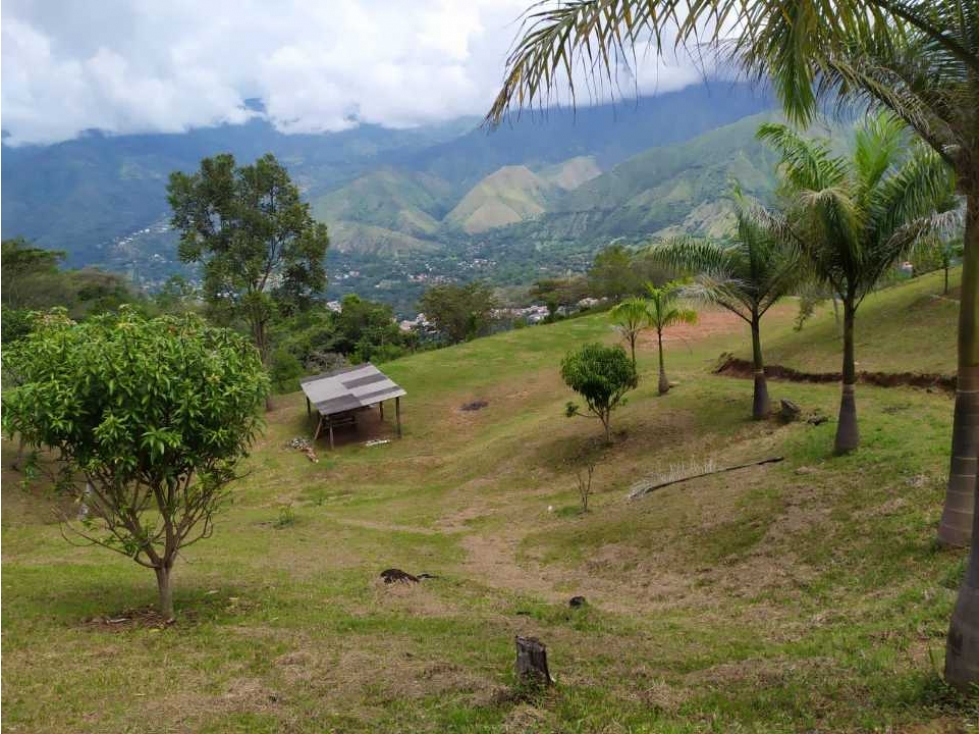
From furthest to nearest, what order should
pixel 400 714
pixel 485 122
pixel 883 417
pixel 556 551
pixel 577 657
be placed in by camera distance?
pixel 883 417, pixel 556 551, pixel 577 657, pixel 400 714, pixel 485 122

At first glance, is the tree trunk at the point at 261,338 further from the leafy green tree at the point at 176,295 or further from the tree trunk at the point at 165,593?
the tree trunk at the point at 165,593

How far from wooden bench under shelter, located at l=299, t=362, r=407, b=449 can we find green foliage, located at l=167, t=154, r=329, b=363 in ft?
14.5

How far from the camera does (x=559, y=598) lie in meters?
11.1

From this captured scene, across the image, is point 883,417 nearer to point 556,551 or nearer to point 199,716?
point 556,551

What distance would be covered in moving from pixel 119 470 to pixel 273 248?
28090 millimetres

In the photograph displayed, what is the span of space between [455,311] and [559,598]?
47.9 m

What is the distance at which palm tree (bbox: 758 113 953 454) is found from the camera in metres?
11.0

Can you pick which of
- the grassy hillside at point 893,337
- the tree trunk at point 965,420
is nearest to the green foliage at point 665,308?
the grassy hillside at point 893,337

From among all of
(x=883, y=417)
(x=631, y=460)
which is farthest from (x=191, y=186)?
(x=883, y=417)

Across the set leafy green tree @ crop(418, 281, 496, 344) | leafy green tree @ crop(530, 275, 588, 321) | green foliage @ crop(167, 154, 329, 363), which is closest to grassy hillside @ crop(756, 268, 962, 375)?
green foliage @ crop(167, 154, 329, 363)

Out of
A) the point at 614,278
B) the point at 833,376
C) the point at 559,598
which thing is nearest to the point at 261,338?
the point at 833,376

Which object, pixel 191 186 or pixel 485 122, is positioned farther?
pixel 191 186

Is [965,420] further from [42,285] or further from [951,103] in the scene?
[42,285]

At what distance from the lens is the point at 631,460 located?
2014cm
